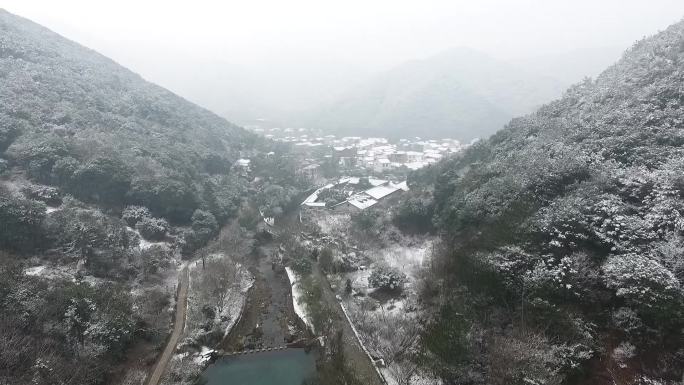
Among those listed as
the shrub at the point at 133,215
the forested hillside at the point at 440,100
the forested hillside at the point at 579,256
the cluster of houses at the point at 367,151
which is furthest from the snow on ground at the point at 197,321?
the forested hillside at the point at 440,100

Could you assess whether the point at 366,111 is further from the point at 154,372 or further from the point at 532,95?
the point at 154,372

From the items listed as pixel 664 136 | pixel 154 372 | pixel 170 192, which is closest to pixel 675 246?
pixel 664 136

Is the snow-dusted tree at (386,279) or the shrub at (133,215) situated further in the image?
the shrub at (133,215)

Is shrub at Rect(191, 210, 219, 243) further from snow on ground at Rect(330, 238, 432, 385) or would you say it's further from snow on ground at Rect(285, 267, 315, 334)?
snow on ground at Rect(330, 238, 432, 385)

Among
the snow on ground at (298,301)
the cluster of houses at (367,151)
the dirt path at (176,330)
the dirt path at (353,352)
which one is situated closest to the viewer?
the dirt path at (353,352)

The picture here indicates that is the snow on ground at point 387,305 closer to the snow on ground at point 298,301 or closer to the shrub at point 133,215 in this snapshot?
the snow on ground at point 298,301
